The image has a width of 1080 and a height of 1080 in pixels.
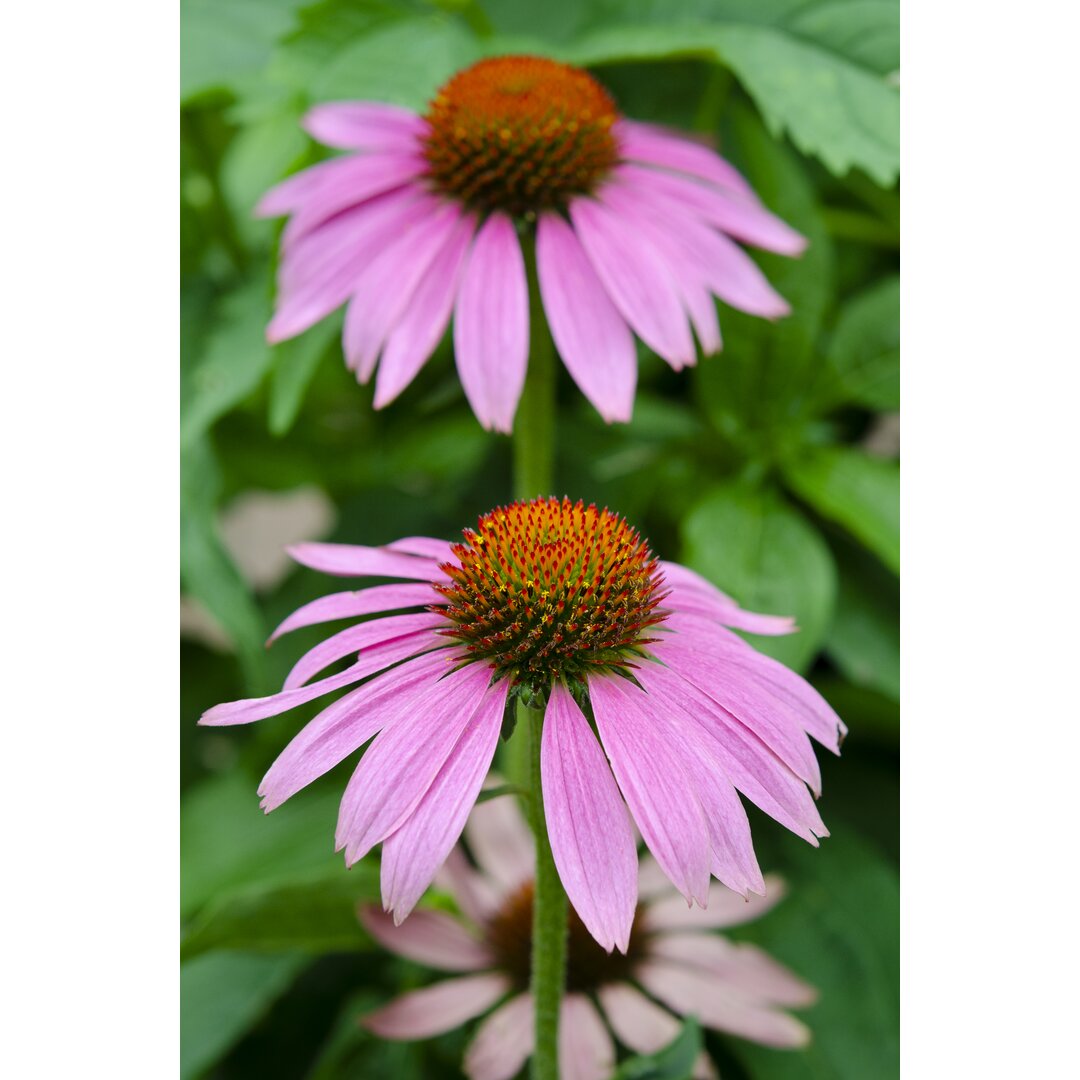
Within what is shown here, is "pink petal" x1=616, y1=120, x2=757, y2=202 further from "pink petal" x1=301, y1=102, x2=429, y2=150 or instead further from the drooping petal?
the drooping petal

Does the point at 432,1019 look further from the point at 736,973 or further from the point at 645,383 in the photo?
the point at 645,383

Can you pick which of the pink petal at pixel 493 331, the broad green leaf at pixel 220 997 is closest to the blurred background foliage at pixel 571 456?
the broad green leaf at pixel 220 997

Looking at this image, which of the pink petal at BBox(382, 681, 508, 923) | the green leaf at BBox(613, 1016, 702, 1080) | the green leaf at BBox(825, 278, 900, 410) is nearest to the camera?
the pink petal at BBox(382, 681, 508, 923)

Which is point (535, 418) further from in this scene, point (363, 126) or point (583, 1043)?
point (583, 1043)

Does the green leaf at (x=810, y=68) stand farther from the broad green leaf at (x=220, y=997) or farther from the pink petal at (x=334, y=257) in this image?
the broad green leaf at (x=220, y=997)

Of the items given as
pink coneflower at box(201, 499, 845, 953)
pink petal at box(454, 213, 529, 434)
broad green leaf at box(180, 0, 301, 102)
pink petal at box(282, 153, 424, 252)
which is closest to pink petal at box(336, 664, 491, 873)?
pink coneflower at box(201, 499, 845, 953)

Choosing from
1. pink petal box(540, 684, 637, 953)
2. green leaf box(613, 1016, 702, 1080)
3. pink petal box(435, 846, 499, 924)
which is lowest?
green leaf box(613, 1016, 702, 1080)

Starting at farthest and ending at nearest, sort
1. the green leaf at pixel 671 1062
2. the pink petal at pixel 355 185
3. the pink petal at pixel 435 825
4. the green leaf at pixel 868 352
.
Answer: the green leaf at pixel 868 352 < the pink petal at pixel 355 185 < the green leaf at pixel 671 1062 < the pink petal at pixel 435 825

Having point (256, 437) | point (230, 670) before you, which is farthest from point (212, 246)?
point (230, 670)
